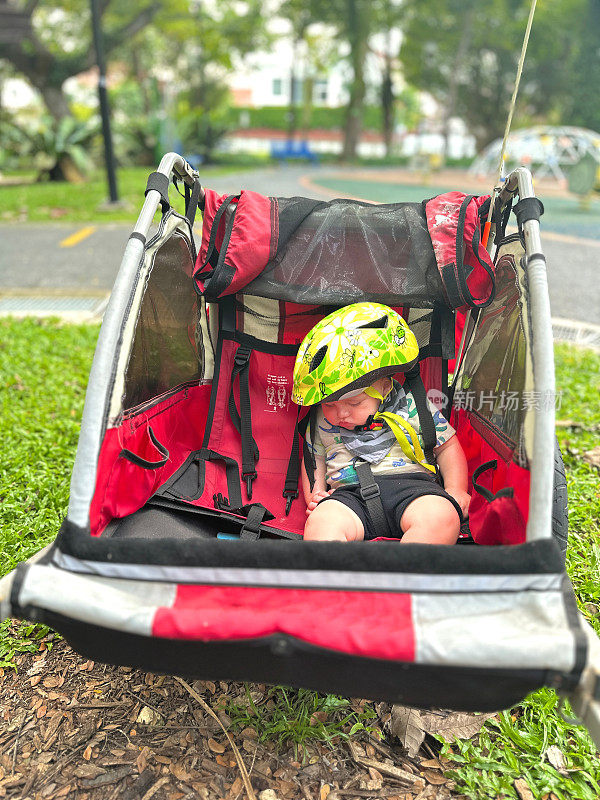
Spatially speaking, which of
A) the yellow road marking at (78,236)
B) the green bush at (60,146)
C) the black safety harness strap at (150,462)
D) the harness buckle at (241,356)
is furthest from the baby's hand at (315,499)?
the green bush at (60,146)

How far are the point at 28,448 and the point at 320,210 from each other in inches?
75.5

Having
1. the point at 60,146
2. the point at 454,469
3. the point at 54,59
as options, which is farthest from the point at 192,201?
the point at 54,59

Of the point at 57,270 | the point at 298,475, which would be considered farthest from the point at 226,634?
the point at 57,270

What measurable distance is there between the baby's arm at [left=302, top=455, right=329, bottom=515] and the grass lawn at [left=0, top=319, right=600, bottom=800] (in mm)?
663

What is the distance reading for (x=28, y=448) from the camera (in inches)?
128

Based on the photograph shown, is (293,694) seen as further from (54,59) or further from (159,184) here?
(54,59)

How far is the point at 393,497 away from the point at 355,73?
30505 millimetres

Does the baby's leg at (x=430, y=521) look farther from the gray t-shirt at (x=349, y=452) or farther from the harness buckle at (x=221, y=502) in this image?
the harness buckle at (x=221, y=502)

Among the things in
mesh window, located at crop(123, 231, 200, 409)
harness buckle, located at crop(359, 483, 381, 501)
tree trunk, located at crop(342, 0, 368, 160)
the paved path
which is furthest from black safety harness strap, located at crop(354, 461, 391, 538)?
tree trunk, located at crop(342, 0, 368, 160)

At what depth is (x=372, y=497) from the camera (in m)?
2.15

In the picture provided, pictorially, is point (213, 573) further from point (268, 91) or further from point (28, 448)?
point (268, 91)

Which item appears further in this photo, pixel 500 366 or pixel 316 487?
pixel 316 487

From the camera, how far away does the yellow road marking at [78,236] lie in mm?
7711

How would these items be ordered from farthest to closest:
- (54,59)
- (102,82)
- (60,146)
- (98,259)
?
1. (54,59)
2. (60,146)
3. (102,82)
4. (98,259)
